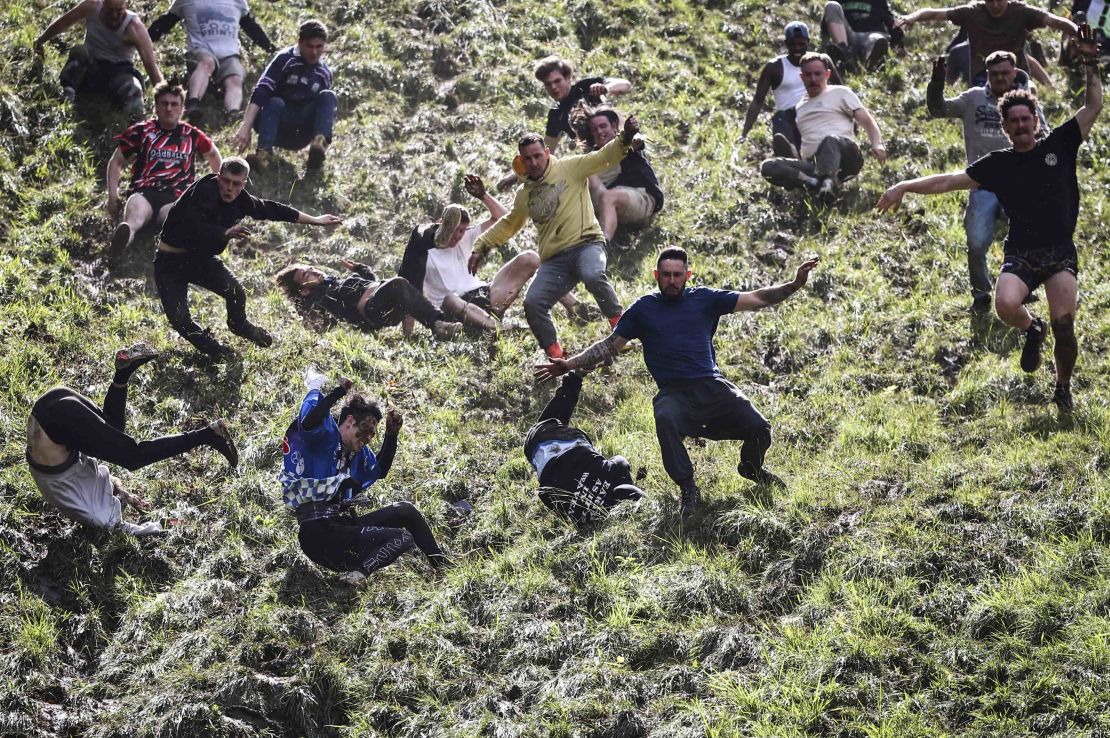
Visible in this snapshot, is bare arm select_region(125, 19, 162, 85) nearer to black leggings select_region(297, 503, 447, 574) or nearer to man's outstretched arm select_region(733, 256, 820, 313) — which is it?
black leggings select_region(297, 503, 447, 574)

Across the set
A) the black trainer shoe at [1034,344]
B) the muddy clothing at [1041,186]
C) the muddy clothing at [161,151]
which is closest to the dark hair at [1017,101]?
the muddy clothing at [1041,186]

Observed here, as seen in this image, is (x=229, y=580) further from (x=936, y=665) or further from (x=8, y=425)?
(x=936, y=665)

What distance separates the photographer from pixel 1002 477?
29.1 feet

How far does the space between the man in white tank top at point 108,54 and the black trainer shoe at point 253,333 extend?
13.3ft

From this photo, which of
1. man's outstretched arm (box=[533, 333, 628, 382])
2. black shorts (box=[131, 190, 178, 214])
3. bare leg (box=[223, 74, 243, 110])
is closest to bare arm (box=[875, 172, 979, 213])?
man's outstretched arm (box=[533, 333, 628, 382])

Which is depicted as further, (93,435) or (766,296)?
(766,296)

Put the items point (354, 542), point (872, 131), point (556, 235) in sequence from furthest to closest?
point (872, 131) < point (556, 235) < point (354, 542)

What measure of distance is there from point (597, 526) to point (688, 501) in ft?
2.40

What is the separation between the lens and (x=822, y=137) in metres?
13.2

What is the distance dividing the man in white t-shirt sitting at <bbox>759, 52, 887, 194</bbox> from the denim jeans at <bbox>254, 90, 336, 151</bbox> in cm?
487

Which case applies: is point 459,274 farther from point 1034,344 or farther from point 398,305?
point 1034,344

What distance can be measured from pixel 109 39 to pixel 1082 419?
11050mm

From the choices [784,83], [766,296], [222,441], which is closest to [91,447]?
[222,441]

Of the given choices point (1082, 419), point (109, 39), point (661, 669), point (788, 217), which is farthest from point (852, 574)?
point (109, 39)
